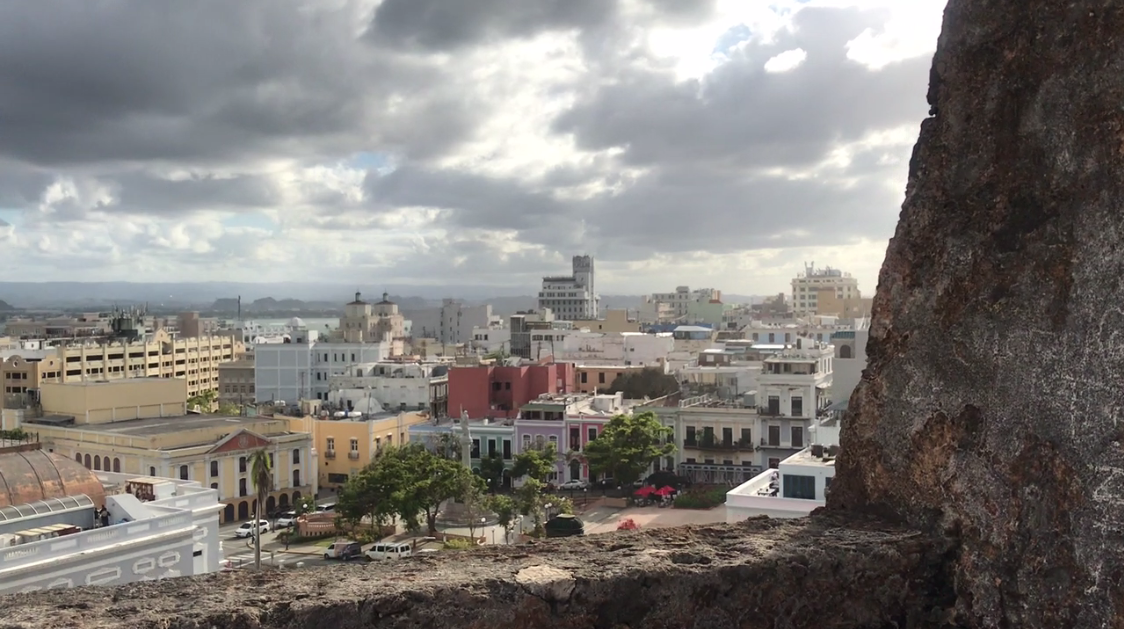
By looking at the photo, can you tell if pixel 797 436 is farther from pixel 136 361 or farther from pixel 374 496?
pixel 136 361

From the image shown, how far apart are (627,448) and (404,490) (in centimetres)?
673

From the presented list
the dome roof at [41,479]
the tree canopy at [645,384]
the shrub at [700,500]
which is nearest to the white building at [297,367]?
the tree canopy at [645,384]

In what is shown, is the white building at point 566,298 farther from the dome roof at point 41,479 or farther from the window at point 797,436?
the dome roof at point 41,479

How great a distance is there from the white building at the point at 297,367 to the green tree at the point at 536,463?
20.2 m

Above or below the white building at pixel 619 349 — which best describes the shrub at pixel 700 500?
below

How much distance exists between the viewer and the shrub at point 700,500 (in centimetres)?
2612

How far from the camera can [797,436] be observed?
96.8 feet

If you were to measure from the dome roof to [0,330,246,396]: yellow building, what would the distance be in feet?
83.9

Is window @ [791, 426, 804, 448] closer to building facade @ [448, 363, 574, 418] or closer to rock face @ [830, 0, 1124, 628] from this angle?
building facade @ [448, 363, 574, 418]

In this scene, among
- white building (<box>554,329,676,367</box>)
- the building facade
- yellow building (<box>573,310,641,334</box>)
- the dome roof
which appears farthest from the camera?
yellow building (<box>573,310,641,334</box>)

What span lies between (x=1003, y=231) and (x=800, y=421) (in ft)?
83.6

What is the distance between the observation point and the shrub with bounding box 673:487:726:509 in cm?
2612

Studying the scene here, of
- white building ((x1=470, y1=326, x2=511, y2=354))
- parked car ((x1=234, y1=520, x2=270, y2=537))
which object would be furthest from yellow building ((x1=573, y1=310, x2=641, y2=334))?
parked car ((x1=234, y1=520, x2=270, y2=537))

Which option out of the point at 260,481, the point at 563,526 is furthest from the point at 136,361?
the point at 563,526
